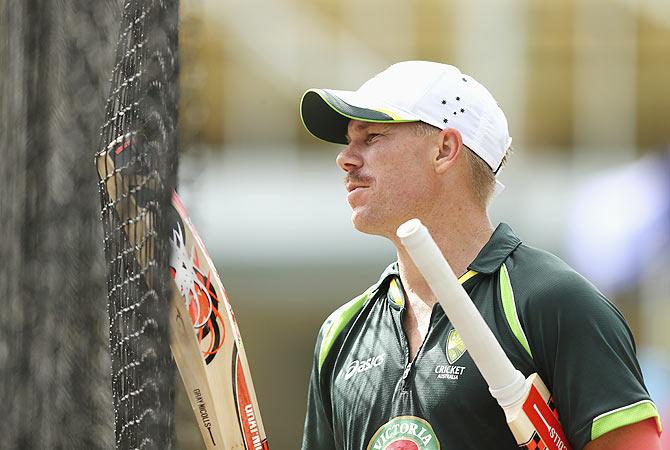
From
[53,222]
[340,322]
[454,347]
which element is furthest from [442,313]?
[53,222]

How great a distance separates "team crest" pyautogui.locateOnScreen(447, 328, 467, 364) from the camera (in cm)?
240

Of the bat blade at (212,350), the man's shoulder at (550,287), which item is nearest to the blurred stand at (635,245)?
→ the bat blade at (212,350)

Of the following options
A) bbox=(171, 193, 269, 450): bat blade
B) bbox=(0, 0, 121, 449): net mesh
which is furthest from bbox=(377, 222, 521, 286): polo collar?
bbox=(0, 0, 121, 449): net mesh

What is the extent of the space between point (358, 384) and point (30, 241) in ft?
2.42

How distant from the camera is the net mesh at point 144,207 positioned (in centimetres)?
230

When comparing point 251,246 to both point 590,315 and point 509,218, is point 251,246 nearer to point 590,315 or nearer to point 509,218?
point 509,218

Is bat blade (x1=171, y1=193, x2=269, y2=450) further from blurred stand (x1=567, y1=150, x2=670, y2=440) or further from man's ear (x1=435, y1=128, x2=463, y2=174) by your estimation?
blurred stand (x1=567, y1=150, x2=670, y2=440)

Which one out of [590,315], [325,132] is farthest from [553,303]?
[325,132]

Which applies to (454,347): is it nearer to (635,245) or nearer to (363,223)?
(363,223)

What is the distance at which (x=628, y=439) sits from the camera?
221cm

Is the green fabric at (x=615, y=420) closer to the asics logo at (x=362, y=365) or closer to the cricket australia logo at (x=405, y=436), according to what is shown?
the cricket australia logo at (x=405, y=436)

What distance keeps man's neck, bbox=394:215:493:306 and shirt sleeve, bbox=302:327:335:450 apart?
11.6 inches

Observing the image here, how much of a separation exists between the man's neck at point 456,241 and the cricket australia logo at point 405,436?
274mm

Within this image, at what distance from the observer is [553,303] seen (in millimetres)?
2281
